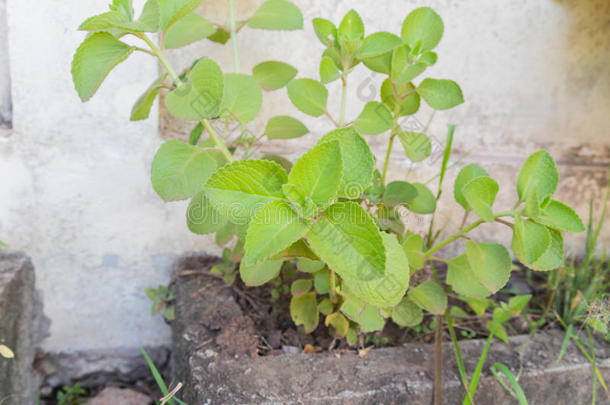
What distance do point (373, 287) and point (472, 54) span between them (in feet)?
2.92

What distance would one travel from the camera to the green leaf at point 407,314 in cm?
96

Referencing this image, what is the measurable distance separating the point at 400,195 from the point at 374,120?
146 millimetres

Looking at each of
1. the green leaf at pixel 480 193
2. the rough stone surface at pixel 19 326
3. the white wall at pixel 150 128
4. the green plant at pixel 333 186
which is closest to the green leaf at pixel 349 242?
the green plant at pixel 333 186

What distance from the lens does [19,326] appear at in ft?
3.94

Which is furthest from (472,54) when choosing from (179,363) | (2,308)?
(2,308)

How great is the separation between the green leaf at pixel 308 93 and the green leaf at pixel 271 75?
0.09m

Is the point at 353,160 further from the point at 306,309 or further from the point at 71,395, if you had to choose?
the point at 71,395

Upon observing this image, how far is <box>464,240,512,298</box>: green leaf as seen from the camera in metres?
0.83

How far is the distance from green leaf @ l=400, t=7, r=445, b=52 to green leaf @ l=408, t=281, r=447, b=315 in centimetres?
44

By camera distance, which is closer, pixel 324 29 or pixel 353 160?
pixel 353 160

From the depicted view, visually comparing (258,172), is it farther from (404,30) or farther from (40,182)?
(40,182)

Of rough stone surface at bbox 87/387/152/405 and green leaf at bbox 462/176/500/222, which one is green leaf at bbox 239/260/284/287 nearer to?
Answer: green leaf at bbox 462/176/500/222

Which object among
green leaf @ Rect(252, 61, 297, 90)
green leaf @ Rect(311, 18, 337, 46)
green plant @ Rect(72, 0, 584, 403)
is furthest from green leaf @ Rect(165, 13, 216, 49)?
green leaf @ Rect(311, 18, 337, 46)

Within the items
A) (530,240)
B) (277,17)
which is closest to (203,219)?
(277,17)
